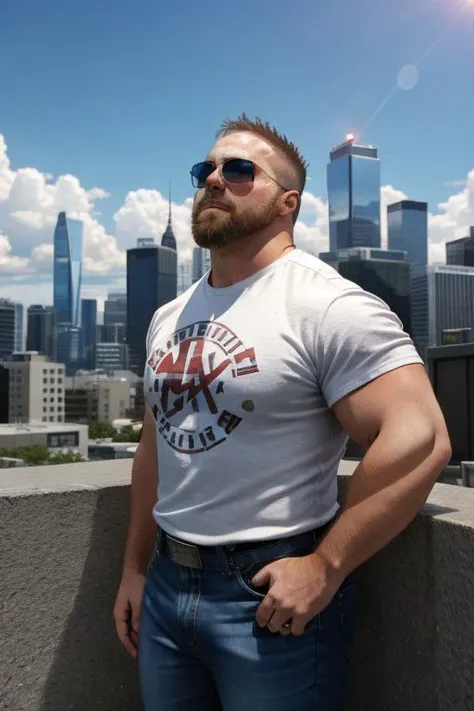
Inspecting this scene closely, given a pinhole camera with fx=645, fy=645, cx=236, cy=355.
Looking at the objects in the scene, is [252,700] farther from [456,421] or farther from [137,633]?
[456,421]

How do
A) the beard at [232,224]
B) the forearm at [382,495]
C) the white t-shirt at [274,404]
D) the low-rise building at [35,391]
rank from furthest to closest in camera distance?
the low-rise building at [35,391] < the beard at [232,224] < the white t-shirt at [274,404] < the forearm at [382,495]

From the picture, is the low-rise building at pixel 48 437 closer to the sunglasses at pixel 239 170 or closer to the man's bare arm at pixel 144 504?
the man's bare arm at pixel 144 504

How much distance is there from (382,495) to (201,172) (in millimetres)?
1144

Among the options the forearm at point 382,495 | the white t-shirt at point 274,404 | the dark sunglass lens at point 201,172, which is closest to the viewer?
the forearm at point 382,495

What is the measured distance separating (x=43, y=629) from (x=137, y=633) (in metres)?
0.37

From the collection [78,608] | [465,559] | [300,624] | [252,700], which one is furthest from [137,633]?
[465,559]

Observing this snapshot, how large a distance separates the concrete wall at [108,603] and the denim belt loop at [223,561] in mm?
547

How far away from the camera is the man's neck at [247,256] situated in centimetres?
191

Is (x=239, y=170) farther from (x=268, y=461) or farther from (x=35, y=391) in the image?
(x=35, y=391)

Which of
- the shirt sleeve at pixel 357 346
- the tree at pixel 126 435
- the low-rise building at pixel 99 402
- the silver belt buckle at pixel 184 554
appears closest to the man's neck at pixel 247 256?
the shirt sleeve at pixel 357 346

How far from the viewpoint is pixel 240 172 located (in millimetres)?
1915

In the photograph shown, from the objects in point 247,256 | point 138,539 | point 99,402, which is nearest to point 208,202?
point 247,256

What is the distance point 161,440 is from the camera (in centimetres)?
188

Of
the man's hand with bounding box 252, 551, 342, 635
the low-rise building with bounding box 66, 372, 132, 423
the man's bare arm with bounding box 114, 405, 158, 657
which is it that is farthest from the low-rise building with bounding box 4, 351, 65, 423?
the man's hand with bounding box 252, 551, 342, 635
